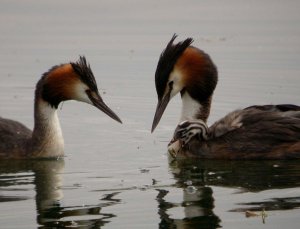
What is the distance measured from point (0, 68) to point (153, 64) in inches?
125

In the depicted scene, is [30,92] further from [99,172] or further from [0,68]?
[99,172]

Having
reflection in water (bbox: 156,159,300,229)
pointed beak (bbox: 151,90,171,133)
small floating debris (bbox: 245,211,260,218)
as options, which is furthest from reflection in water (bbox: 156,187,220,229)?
pointed beak (bbox: 151,90,171,133)

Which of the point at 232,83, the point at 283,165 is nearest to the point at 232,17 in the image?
the point at 232,83

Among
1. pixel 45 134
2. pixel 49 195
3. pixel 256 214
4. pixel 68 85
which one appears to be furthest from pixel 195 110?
pixel 256 214

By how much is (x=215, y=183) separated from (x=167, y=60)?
257cm

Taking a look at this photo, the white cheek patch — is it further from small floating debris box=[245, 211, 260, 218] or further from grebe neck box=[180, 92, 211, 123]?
small floating debris box=[245, 211, 260, 218]

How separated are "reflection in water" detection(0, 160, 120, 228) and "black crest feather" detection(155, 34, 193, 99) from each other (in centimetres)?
183

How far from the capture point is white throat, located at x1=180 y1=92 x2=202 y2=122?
47.6 ft

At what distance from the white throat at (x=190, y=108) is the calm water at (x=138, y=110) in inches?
21.6

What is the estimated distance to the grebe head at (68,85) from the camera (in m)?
13.8

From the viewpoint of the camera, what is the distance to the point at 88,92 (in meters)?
14.0

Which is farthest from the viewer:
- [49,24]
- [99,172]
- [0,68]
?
[49,24]

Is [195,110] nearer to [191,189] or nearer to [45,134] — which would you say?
[45,134]

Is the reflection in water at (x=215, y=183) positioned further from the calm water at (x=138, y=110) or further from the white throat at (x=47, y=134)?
the white throat at (x=47, y=134)
